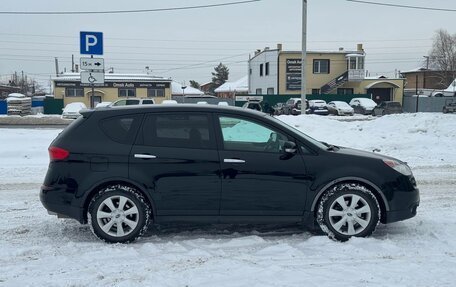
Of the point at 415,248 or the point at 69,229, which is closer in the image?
the point at 415,248

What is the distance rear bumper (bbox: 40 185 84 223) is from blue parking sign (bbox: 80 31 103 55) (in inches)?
264

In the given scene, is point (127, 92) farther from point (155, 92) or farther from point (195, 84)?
point (195, 84)

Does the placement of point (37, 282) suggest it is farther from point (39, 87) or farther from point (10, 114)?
point (39, 87)

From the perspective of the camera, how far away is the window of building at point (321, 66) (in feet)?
189

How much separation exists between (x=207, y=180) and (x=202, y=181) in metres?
0.06

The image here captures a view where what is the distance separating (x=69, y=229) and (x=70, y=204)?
2.40ft

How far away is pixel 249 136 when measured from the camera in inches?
230

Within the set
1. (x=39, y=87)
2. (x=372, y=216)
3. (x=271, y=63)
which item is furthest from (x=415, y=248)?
(x=39, y=87)

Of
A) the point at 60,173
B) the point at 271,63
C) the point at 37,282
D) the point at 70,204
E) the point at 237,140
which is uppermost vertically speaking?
the point at 271,63

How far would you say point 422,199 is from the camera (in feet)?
25.7

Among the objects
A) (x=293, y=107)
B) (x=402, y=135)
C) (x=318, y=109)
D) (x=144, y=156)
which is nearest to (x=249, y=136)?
(x=144, y=156)

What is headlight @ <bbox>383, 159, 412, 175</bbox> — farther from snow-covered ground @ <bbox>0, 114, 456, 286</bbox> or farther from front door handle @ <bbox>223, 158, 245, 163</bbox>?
front door handle @ <bbox>223, 158, 245, 163</bbox>

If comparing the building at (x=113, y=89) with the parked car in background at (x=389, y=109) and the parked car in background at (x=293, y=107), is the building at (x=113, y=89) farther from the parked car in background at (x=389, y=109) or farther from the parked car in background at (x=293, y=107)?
the parked car in background at (x=389, y=109)

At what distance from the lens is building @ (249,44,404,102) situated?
2263 inches
